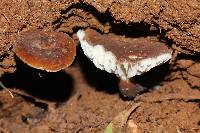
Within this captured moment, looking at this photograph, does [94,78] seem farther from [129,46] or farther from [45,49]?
[45,49]

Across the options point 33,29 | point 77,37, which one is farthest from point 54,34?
point 77,37

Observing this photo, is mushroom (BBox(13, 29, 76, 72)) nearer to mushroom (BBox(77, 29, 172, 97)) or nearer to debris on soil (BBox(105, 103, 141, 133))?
mushroom (BBox(77, 29, 172, 97))

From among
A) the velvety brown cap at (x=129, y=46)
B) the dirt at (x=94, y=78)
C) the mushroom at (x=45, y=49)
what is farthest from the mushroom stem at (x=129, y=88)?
the mushroom at (x=45, y=49)

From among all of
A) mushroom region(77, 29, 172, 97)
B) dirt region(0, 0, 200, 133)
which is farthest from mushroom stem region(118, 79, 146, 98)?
mushroom region(77, 29, 172, 97)

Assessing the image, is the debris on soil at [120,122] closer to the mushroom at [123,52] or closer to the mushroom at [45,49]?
the mushroom at [123,52]

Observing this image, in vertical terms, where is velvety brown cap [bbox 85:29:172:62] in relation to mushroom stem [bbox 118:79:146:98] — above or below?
above
